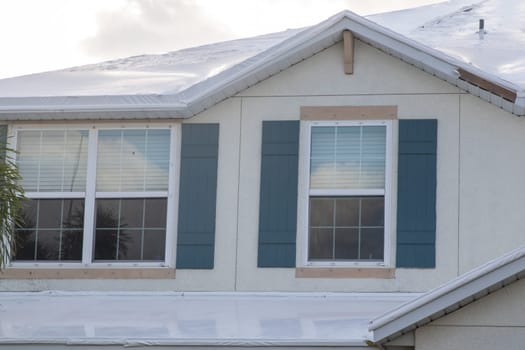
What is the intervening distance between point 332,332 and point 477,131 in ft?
11.6

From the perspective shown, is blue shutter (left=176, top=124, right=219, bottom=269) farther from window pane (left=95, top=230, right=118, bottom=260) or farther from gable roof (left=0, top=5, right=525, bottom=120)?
window pane (left=95, top=230, right=118, bottom=260)

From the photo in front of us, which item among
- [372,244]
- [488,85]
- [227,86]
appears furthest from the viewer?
[227,86]

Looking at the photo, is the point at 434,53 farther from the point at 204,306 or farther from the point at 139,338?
the point at 139,338

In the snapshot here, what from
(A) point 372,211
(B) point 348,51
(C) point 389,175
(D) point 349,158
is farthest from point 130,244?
(B) point 348,51

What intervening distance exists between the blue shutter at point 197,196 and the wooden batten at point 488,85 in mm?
2806

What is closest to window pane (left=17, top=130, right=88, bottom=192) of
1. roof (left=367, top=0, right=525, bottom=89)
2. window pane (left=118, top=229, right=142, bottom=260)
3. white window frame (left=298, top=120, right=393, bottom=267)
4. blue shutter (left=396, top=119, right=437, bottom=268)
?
window pane (left=118, top=229, right=142, bottom=260)

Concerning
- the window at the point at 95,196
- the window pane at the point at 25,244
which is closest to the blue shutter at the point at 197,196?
the window at the point at 95,196

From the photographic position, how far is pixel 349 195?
527 inches

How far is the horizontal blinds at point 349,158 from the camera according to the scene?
43.9 feet

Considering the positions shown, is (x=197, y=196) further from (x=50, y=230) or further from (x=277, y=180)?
(x=50, y=230)

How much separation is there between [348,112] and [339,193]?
0.91m

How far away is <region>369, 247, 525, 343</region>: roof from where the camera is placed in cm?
972

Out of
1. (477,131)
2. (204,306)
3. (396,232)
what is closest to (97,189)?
(204,306)

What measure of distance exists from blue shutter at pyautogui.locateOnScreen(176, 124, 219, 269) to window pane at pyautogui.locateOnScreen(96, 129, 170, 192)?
0.88 feet
